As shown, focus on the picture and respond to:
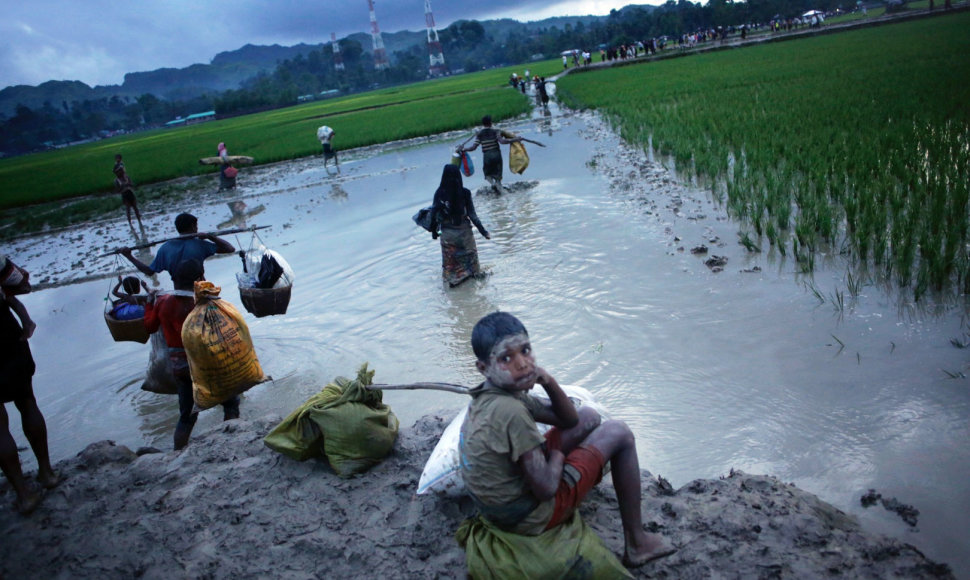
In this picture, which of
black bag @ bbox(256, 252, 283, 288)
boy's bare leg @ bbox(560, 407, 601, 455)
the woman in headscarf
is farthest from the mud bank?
the woman in headscarf

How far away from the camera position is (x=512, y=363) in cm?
199

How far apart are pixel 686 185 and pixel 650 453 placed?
6.51 meters

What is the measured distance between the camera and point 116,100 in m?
140

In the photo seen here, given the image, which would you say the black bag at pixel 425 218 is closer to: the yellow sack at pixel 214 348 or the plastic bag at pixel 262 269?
the plastic bag at pixel 262 269

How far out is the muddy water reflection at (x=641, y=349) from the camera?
299 cm

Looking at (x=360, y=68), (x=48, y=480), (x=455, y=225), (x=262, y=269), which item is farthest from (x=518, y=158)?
(x=360, y=68)

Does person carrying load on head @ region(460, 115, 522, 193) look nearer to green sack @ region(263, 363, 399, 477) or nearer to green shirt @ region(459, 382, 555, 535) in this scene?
green sack @ region(263, 363, 399, 477)

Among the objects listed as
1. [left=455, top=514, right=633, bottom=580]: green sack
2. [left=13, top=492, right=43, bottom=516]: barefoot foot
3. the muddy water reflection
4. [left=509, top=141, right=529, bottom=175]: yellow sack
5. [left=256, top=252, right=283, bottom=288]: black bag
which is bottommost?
the muddy water reflection

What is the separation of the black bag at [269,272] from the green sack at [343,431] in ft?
4.64

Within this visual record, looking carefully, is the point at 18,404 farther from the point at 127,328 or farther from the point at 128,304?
the point at 128,304

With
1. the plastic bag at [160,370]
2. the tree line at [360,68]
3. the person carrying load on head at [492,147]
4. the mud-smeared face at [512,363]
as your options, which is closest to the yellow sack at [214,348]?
the plastic bag at [160,370]

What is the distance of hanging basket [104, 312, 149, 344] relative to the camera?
443 centimetres

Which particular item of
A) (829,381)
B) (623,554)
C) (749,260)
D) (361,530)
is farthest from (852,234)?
(361,530)

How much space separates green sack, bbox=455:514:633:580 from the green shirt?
→ 44 millimetres
